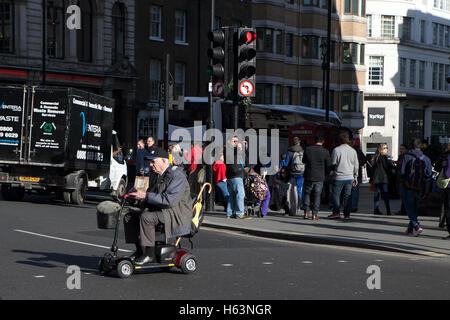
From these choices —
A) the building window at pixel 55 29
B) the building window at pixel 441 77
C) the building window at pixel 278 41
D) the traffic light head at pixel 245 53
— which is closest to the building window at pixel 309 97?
the building window at pixel 278 41

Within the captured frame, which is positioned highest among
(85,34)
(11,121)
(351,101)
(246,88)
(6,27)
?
(85,34)

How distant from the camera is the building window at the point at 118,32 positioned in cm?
4303

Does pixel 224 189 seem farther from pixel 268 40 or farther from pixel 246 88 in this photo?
pixel 268 40

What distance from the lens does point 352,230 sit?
15414 millimetres

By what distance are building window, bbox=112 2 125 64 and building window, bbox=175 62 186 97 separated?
437cm

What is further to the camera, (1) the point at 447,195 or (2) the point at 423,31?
(2) the point at 423,31

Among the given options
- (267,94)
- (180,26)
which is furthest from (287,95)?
(180,26)

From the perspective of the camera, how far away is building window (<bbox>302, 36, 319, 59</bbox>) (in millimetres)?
57031

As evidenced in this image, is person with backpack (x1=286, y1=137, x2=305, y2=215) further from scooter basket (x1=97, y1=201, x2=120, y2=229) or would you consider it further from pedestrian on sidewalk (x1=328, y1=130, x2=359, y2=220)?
scooter basket (x1=97, y1=201, x2=120, y2=229)

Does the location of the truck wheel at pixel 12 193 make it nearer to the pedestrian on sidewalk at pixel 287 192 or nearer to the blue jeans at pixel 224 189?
the blue jeans at pixel 224 189

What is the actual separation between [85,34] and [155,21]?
17.0ft

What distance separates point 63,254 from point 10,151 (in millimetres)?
9751

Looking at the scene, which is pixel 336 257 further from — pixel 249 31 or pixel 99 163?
pixel 99 163
